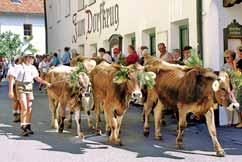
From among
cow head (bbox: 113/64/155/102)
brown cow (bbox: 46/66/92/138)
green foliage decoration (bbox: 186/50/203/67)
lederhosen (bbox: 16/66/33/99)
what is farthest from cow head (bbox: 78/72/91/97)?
green foliage decoration (bbox: 186/50/203/67)

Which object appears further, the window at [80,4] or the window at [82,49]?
the window at [82,49]

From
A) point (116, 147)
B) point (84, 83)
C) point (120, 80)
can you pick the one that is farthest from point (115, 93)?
point (84, 83)

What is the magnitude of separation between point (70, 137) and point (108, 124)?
1.12 metres

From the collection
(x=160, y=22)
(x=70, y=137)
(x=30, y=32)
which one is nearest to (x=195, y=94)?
(x=70, y=137)

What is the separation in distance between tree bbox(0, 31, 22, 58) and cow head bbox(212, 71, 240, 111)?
1597 inches

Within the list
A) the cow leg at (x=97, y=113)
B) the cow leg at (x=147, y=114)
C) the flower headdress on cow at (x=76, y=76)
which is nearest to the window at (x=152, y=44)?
the cow leg at (x=97, y=113)

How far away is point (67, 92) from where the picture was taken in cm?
1184

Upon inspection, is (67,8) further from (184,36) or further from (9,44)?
(9,44)

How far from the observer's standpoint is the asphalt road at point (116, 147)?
924 cm

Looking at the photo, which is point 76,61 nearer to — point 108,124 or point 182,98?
point 108,124

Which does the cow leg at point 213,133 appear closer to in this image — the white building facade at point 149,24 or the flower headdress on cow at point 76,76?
the flower headdress on cow at point 76,76

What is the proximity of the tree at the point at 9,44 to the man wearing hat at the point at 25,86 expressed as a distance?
3693 cm

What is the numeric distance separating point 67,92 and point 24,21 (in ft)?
165

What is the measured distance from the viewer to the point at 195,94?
386 inches
